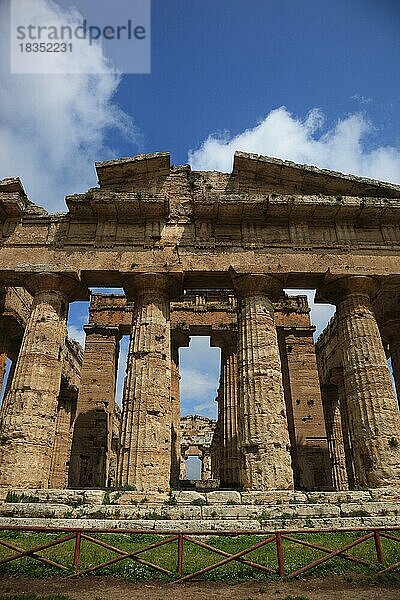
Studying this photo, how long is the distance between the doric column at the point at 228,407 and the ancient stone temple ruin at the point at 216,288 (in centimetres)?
10

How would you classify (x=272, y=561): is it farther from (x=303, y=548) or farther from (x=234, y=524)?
(x=234, y=524)

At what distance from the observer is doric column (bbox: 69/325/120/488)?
66.0ft

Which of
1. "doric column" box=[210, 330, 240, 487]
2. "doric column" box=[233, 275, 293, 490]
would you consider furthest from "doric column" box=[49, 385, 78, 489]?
"doric column" box=[233, 275, 293, 490]

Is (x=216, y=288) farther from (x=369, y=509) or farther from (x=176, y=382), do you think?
(x=369, y=509)

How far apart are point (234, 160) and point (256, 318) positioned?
671cm

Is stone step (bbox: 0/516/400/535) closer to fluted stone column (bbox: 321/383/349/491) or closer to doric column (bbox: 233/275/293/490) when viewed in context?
doric column (bbox: 233/275/293/490)

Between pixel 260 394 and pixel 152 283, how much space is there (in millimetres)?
5426

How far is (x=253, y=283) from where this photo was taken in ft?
53.3

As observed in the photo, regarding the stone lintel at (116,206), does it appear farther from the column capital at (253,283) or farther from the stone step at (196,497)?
the stone step at (196,497)

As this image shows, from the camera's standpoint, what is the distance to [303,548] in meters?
9.73

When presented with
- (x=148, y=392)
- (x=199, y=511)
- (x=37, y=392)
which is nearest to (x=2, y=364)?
(x=37, y=392)

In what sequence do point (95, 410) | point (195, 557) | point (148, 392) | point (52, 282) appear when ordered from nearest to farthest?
point (195, 557) → point (148, 392) → point (52, 282) → point (95, 410)

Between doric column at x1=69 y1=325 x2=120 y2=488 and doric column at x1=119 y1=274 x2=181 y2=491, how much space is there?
6.14 m

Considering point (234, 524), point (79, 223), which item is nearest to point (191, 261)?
point (79, 223)
